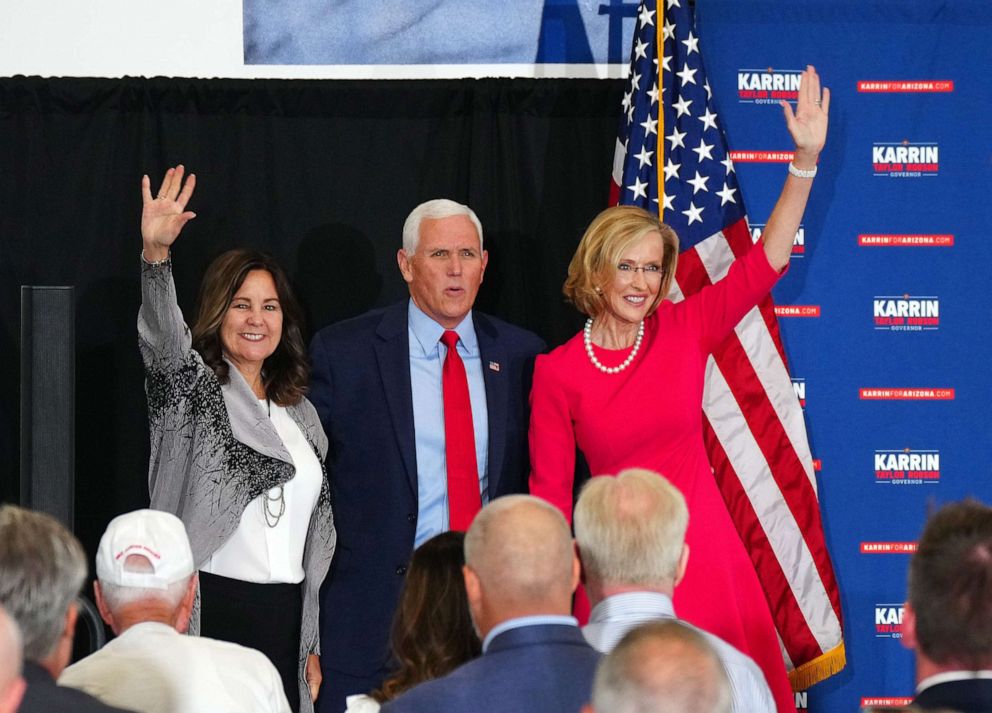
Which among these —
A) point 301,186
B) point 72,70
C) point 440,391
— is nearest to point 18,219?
point 72,70

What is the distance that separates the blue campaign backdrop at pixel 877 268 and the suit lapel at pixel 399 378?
147 centimetres

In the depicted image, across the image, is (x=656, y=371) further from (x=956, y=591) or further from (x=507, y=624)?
(x=956, y=591)

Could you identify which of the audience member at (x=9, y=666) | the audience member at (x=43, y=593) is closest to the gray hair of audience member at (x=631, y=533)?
the audience member at (x=43, y=593)

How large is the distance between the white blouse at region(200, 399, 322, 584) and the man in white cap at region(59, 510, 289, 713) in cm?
124

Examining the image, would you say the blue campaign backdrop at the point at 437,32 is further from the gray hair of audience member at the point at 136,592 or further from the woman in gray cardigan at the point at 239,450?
the gray hair of audience member at the point at 136,592

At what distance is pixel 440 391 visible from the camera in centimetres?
445

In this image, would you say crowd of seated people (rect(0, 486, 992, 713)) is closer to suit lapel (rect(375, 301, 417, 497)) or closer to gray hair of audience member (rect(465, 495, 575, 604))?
gray hair of audience member (rect(465, 495, 575, 604))

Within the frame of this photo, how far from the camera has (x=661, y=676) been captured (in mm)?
1765

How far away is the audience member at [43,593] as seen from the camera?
85.1 inches

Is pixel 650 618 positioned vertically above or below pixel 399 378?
below

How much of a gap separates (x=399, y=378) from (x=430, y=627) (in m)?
1.76

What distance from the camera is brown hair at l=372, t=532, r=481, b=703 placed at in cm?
267

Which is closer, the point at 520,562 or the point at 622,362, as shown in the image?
the point at 520,562

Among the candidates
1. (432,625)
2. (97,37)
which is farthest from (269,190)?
(432,625)
